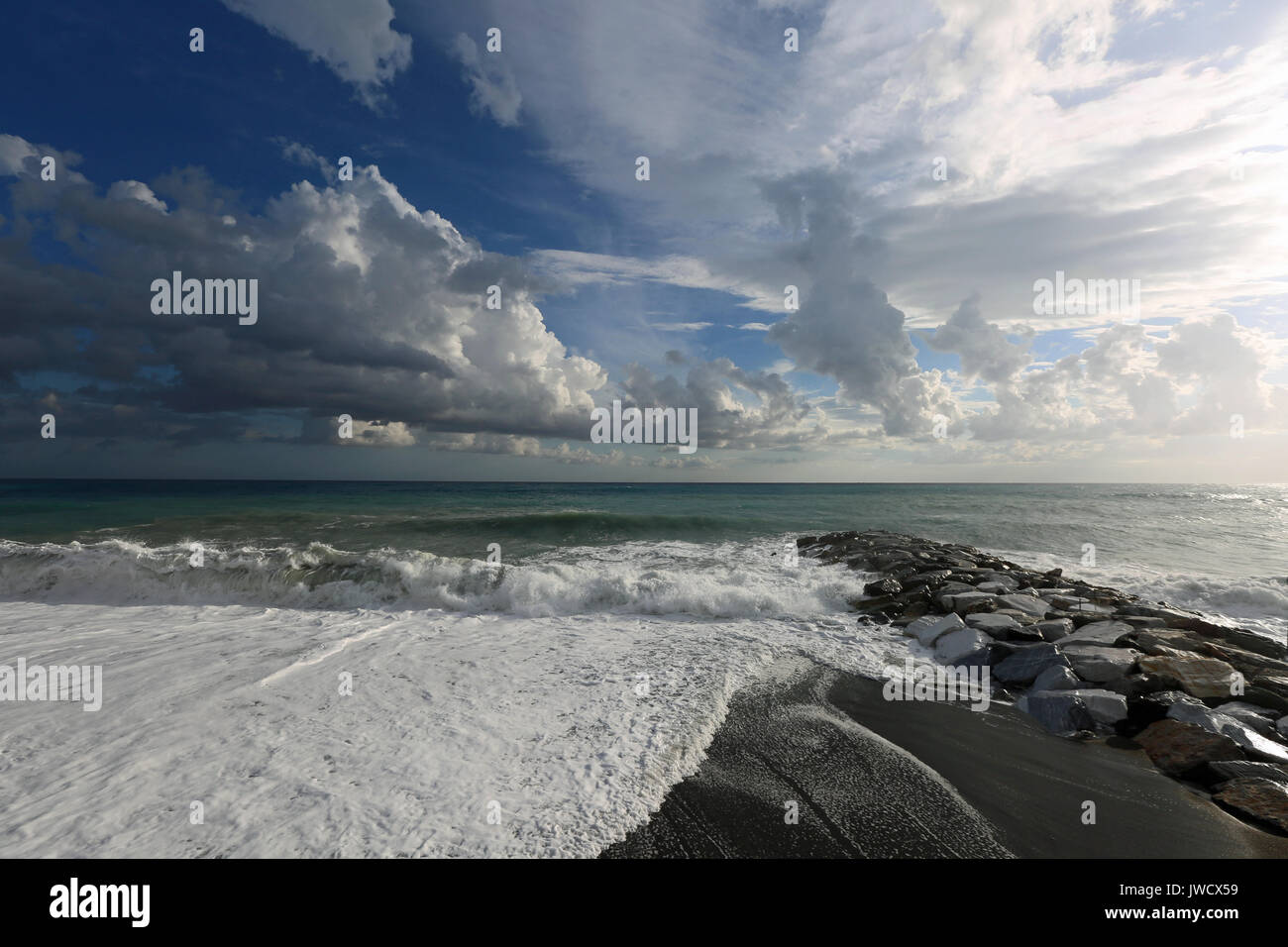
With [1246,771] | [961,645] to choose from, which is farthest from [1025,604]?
[1246,771]

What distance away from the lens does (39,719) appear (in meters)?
6.18

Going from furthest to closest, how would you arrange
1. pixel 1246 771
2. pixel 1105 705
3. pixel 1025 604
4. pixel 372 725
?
pixel 1025 604, pixel 1105 705, pixel 372 725, pixel 1246 771

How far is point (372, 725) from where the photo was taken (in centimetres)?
615

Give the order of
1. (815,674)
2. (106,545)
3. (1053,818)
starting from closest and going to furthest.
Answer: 1. (1053,818)
2. (815,674)
3. (106,545)

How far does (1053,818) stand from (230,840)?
281 inches

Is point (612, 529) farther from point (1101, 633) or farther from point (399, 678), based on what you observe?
point (1101, 633)

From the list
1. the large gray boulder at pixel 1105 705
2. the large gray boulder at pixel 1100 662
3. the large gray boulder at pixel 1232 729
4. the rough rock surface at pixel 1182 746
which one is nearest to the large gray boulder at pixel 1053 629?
the large gray boulder at pixel 1100 662

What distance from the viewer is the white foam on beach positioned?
4.33 meters

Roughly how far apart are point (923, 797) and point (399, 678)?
7.05m

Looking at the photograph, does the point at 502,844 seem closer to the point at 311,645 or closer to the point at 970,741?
the point at 970,741

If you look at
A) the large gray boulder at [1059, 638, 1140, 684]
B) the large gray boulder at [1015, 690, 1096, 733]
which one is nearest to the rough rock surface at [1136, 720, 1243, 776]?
the large gray boulder at [1015, 690, 1096, 733]

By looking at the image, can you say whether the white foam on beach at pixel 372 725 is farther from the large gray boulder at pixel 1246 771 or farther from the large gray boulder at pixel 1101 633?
the large gray boulder at pixel 1246 771

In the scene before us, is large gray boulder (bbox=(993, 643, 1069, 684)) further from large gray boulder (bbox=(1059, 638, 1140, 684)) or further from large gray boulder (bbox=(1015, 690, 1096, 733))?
large gray boulder (bbox=(1015, 690, 1096, 733))
